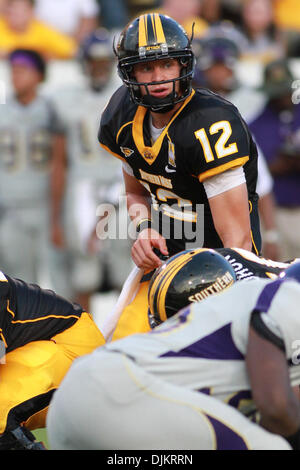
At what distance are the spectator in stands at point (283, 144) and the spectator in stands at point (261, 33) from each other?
1.74m

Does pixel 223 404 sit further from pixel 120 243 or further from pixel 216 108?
pixel 120 243

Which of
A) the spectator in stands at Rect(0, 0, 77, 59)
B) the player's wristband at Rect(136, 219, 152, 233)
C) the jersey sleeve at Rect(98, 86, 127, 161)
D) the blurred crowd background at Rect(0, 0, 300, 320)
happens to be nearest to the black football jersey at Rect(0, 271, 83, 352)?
the player's wristband at Rect(136, 219, 152, 233)

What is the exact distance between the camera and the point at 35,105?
646cm

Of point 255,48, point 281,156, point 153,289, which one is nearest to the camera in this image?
point 153,289

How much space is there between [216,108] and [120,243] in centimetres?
291

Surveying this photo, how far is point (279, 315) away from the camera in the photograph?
269 cm

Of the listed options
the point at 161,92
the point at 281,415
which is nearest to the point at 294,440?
the point at 281,415

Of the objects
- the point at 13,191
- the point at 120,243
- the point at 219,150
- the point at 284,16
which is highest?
the point at 284,16

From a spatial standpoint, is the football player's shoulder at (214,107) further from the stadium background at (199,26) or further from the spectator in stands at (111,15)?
the spectator in stands at (111,15)

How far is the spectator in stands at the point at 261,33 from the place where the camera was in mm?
8133

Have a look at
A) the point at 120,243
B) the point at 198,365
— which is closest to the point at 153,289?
the point at 198,365

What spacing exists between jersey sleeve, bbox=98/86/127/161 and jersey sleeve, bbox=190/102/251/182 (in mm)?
481

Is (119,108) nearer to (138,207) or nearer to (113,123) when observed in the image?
(113,123)

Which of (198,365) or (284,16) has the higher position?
(284,16)
